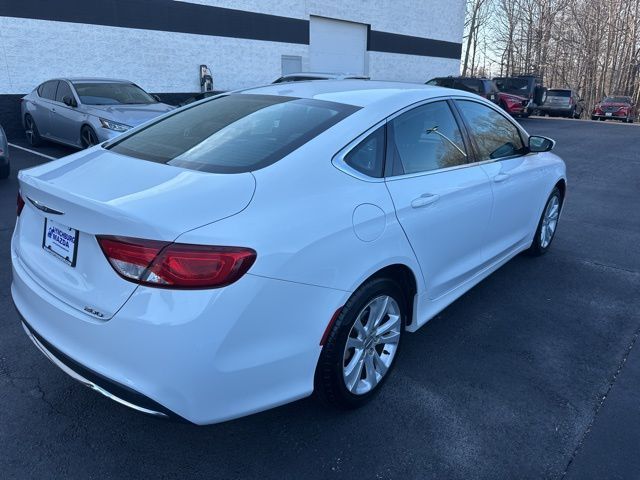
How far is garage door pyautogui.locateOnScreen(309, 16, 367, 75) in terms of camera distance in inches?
761

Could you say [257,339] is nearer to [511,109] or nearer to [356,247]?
[356,247]

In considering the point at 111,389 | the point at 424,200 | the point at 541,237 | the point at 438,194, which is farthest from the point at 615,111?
the point at 111,389

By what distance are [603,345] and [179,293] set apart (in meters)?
2.98

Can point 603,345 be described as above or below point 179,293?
below

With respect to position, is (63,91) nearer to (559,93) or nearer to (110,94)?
(110,94)

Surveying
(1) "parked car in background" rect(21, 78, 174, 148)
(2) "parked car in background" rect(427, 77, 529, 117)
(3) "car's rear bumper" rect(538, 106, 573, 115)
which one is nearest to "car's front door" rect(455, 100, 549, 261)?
(1) "parked car in background" rect(21, 78, 174, 148)

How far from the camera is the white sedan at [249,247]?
72.1 inches

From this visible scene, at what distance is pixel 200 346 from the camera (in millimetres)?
1813

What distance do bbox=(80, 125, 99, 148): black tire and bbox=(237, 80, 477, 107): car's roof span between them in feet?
19.4

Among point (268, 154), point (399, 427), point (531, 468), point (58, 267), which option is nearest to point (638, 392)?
point (531, 468)

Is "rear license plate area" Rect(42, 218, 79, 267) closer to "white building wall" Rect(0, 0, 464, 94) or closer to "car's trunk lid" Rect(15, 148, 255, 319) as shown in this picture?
"car's trunk lid" Rect(15, 148, 255, 319)

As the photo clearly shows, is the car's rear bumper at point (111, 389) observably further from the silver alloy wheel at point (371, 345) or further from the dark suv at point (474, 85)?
the dark suv at point (474, 85)

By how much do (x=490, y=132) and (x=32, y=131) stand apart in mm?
10232

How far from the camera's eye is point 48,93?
32.5 feet
